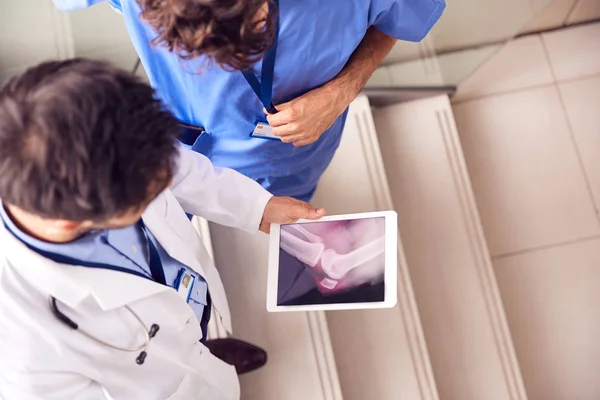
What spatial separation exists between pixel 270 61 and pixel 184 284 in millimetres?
483

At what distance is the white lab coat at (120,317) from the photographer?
2.52 ft

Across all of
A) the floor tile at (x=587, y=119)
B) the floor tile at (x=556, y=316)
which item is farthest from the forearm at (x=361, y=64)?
the floor tile at (x=587, y=119)

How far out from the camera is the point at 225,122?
1102 millimetres

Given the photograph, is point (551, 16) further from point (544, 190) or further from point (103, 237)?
point (103, 237)

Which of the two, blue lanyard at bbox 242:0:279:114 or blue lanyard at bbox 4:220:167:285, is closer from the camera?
blue lanyard at bbox 4:220:167:285

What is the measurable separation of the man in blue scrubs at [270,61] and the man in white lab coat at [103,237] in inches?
4.1

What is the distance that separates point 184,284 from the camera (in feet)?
3.51

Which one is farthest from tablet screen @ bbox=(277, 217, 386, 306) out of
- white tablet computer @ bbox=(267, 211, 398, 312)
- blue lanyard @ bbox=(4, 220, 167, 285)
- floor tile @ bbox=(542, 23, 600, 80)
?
floor tile @ bbox=(542, 23, 600, 80)

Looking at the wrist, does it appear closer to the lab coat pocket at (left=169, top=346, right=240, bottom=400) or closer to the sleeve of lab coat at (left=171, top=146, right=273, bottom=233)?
the sleeve of lab coat at (left=171, top=146, right=273, bottom=233)

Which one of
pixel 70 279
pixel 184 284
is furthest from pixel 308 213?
pixel 70 279

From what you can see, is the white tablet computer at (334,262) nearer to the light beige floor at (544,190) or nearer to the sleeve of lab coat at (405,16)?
the sleeve of lab coat at (405,16)

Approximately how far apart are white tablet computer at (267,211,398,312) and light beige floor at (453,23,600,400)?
1.09 metres

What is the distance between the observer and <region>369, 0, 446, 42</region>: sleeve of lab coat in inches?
39.8

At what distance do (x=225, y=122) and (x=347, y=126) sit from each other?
87 cm
